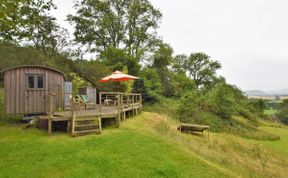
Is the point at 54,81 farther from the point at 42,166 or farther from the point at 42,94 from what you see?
the point at 42,166

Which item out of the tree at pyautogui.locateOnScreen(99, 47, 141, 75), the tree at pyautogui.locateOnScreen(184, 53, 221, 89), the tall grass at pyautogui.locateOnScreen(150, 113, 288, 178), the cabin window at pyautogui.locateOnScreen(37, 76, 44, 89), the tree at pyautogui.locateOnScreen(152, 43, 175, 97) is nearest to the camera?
the tall grass at pyautogui.locateOnScreen(150, 113, 288, 178)

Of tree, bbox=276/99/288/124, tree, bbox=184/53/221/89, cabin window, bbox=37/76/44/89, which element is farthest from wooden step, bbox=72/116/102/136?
tree, bbox=276/99/288/124

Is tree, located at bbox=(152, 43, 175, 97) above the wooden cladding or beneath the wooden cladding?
above

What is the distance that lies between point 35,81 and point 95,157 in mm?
5592

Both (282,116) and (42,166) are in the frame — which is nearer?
(42,166)

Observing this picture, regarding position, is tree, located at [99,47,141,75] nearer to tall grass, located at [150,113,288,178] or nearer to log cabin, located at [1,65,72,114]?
tall grass, located at [150,113,288,178]

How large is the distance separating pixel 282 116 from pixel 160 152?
151 feet

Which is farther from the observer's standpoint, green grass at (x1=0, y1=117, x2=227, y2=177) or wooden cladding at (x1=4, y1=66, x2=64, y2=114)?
wooden cladding at (x1=4, y1=66, x2=64, y2=114)

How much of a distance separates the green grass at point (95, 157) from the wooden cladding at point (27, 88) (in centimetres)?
146

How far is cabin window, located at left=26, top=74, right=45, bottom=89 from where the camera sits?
1000 centimetres

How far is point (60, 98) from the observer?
11.6 meters

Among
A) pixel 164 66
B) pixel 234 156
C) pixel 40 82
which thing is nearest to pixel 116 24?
pixel 164 66

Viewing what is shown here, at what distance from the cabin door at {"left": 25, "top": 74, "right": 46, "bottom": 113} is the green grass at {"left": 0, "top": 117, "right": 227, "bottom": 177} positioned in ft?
5.03

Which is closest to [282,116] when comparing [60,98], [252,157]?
[252,157]
